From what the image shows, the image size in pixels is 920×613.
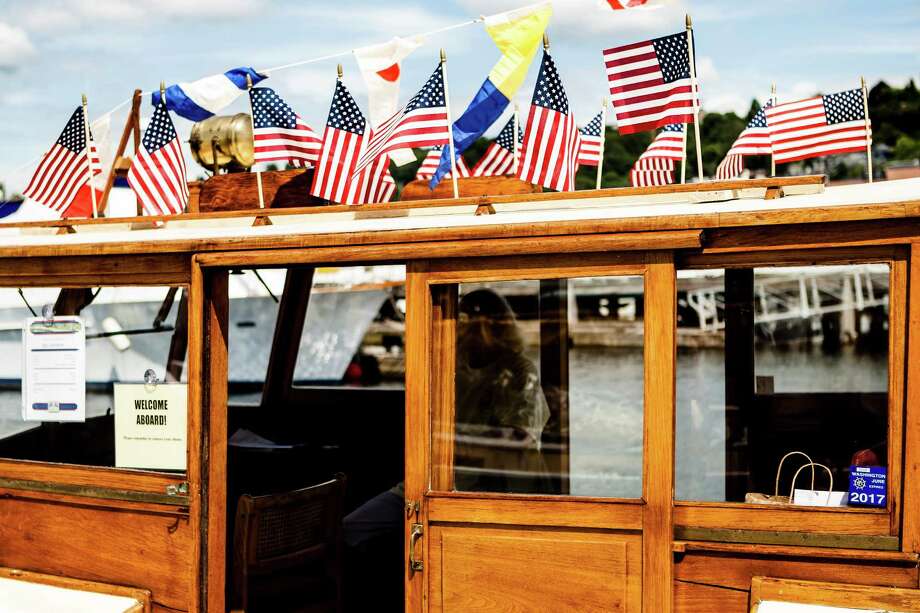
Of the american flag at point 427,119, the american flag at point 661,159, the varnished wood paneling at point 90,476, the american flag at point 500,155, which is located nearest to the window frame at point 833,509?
the american flag at point 427,119

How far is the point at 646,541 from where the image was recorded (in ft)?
10.7

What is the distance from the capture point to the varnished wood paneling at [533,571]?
3283 millimetres

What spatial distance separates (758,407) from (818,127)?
1533 mm

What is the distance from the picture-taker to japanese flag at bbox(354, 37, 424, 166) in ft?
14.8

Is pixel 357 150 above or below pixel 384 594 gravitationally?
above

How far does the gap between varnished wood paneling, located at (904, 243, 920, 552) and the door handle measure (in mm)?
1641

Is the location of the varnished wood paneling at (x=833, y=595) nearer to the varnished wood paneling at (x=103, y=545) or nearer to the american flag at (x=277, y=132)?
the varnished wood paneling at (x=103, y=545)

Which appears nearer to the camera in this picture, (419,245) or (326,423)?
(419,245)

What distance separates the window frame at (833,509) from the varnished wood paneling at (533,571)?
0.26 metres

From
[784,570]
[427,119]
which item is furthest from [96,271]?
[784,570]

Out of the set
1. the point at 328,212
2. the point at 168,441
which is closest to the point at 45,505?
the point at 168,441

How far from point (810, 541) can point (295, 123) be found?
301 cm

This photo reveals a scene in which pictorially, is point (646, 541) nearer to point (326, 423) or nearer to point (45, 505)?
point (45, 505)

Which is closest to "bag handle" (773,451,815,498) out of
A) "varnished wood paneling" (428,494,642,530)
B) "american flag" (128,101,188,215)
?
"varnished wood paneling" (428,494,642,530)
